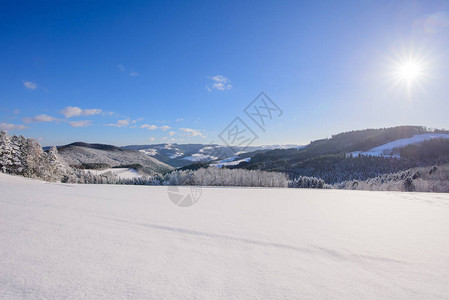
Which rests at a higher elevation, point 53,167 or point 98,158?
point 98,158

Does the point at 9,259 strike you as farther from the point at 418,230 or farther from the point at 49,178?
the point at 49,178

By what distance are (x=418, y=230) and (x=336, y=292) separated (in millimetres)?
3974

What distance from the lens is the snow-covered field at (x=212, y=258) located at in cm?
175

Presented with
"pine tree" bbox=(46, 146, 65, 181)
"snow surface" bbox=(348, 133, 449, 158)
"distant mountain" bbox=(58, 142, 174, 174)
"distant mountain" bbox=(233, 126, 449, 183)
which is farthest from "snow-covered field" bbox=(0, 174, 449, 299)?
"snow surface" bbox=(348, 133, 449, 158)

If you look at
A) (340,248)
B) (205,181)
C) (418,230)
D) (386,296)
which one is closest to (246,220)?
(340,248)

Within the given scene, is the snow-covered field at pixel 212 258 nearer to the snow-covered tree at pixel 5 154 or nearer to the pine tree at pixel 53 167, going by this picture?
the snow-covered tree at pixel 5 154

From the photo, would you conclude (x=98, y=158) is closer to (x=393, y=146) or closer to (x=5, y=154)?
(x=5, y=154)

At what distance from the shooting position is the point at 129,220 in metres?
4.06

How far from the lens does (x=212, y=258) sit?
7.89 ft

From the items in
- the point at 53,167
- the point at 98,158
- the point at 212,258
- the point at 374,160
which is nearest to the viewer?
the point at 212,258

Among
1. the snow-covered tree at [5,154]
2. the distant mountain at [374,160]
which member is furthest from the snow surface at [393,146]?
the snow-covered tree at [5,154]

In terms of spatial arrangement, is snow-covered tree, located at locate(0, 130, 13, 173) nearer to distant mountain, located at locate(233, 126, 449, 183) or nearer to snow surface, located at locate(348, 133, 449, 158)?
distant mountain, located at locate(233, 126, 449, 183)

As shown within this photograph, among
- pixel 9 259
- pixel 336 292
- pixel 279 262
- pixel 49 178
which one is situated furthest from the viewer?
pixel 49 178

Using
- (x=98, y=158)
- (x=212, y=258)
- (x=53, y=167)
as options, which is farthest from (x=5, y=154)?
(x=98, y=158)
